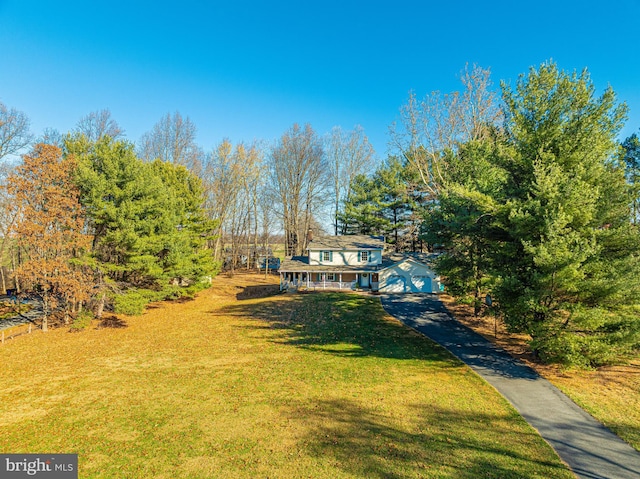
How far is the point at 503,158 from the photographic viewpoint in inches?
556

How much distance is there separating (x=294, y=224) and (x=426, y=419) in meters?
37.9

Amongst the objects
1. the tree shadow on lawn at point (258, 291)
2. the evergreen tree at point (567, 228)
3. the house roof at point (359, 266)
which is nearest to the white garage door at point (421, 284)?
the house roof at point (359, 266)

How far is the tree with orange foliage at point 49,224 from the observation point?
60.4 ft

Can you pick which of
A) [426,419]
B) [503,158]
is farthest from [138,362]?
[503,158]

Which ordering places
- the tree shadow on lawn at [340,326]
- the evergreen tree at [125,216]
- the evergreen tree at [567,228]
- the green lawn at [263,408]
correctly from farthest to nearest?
the evergreen tree at [125,216] < the tree shadow on lawn at [340,326] < the evergreen tree at [567,228] < the green lawn at [263,408]

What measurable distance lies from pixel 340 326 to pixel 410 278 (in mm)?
12483

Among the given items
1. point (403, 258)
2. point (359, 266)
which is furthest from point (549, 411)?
point (359, 266)

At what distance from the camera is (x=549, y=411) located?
10.1 metres

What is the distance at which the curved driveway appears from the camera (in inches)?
298

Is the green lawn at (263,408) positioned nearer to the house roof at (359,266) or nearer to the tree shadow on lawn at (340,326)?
the tree shadow on lawn at (340,326)

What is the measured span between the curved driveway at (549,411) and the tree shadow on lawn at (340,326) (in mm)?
1450

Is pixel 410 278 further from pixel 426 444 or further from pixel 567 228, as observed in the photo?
pixel 426 444

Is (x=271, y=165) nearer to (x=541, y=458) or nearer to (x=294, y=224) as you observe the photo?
(x=294, y=224)

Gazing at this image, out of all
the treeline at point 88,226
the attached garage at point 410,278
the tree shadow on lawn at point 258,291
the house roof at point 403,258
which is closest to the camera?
the treeline at point 88,226
